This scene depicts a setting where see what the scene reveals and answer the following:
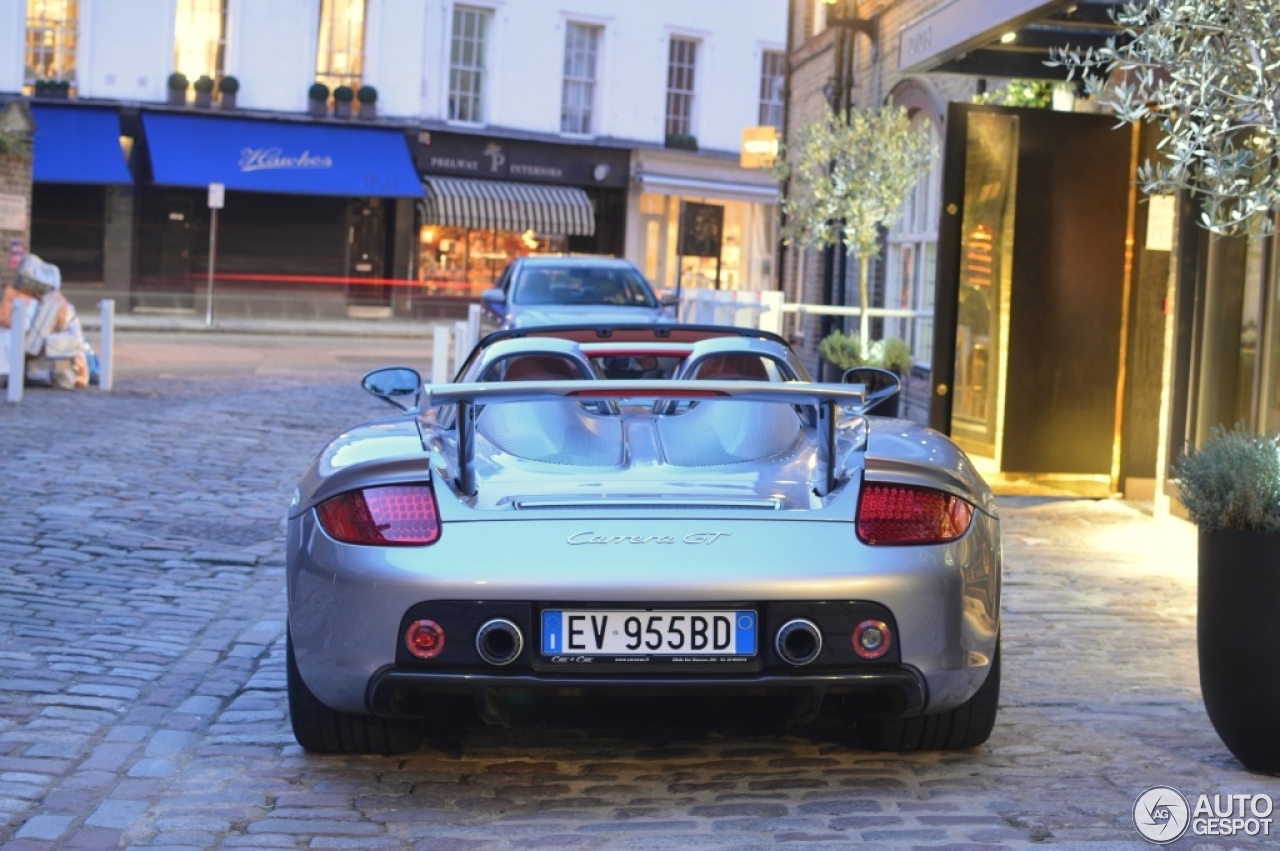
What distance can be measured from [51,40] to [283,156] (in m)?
5.09

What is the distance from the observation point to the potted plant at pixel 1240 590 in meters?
4.61

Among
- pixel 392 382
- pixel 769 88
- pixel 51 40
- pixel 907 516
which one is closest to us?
pixel 907 516

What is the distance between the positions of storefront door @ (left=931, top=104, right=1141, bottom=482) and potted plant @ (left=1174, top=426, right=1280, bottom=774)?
714 centimetres

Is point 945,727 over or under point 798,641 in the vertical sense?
under

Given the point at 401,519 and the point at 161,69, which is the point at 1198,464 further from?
the point at 161,69

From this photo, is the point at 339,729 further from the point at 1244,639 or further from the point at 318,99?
the point at 318,99

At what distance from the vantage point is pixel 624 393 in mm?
4582

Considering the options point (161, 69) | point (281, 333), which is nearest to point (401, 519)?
point (281, 333)

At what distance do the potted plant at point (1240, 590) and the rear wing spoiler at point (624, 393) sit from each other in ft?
3.29

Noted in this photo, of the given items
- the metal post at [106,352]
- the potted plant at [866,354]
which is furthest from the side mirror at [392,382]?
the metal post at [106,352]

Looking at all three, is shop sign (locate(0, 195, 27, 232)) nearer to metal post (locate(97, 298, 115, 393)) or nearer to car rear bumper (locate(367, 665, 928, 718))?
metal post (locate(97, 298, 115, 393))

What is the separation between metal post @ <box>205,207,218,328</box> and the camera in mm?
34000

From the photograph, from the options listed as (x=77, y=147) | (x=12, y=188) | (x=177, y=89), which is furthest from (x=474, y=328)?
(x=177, y=89)
